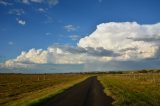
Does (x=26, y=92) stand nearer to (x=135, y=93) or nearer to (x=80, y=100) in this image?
(x=135, y=93)

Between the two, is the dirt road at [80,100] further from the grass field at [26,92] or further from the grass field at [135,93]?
the grass field at [26,92]

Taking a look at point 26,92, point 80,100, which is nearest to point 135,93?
point 80,100

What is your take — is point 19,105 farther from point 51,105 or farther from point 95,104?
point 95,104

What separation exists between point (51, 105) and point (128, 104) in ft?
19.0

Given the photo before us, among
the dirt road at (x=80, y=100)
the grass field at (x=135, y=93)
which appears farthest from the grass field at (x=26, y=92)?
the grass field at (x=135, y=93)

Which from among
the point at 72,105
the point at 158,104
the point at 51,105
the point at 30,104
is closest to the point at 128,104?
the point at 158,104

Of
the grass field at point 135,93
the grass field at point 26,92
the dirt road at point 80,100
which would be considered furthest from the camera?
the grass field at point 26,92

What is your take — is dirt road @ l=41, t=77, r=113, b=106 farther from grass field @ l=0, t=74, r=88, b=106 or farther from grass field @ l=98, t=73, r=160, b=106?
grass field @ l=0, t=74, r=88, b=106

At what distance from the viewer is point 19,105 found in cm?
2128

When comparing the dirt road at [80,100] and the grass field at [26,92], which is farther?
the grass field at [26,92]

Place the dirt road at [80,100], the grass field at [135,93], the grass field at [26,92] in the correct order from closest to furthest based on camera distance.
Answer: the dirt road at [80,100] → the grass field at [135,93] → the grass field at [26,92]

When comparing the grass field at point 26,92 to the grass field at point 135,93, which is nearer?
the grass field at point 135,93

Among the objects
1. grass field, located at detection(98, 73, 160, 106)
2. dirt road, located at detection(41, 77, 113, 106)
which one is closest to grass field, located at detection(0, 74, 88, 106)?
dirt road, located at detection(41, 77, 113, 106)

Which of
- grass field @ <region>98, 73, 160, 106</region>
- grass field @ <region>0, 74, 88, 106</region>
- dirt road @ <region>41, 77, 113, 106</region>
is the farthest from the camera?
grass field @ <region>0, 74, 88, 106</region>
